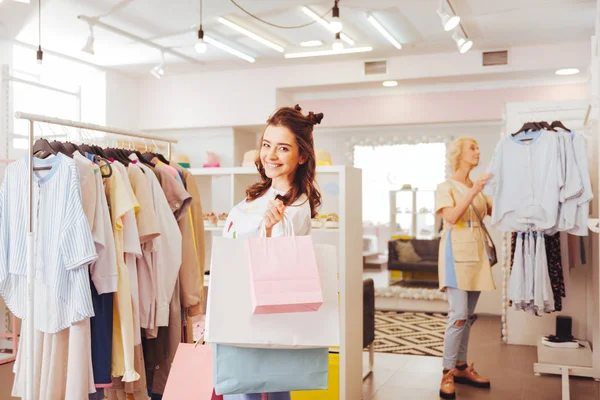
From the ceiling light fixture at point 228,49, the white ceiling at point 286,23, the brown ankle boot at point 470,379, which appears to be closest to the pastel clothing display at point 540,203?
the brown ankle boot at point 470,379

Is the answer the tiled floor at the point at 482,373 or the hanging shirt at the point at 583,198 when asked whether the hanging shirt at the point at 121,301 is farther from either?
the hanging shirt at the point at 583,198

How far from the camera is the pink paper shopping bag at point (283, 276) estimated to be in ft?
5.40

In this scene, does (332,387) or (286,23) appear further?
(286,23)

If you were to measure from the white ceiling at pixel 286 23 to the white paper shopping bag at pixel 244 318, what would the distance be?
365 centimetres

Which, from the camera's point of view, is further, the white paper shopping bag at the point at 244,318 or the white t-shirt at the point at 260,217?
the white t-shirt at the point at 260,217

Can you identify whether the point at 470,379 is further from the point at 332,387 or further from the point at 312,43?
the point at 312,43

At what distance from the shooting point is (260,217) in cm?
194

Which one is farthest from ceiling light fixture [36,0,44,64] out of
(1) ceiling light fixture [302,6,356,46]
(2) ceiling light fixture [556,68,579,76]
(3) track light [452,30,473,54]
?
(2) ceiling light fixture [556,68,579,76]

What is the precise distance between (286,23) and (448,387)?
11.5 feet

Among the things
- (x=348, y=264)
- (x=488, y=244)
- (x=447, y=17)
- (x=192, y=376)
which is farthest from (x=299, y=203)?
(x=447, y=17)

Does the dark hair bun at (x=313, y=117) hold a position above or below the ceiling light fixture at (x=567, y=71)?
below

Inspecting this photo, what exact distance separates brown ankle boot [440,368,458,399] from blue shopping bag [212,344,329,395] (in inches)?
89.3

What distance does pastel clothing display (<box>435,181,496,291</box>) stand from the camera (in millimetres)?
3652

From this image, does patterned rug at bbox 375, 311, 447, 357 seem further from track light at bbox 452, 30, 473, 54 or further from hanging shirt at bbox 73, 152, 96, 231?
hanging shirt at bbox 73, 152, 96, 231
